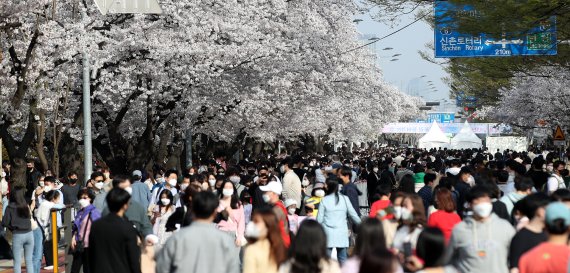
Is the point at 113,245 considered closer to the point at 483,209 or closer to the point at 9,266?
the point at 483,209

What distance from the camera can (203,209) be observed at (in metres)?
8.83

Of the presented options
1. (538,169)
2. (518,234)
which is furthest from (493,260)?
(538,169)

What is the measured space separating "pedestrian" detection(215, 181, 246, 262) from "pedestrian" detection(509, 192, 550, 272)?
4451 mm

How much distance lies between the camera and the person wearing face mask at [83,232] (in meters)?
12.9

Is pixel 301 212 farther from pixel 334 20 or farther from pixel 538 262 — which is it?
pixel 334 20

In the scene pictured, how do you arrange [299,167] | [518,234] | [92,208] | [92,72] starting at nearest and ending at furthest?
[518,234] → [92,208] → [299,167] → [92,72]

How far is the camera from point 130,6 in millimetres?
21766

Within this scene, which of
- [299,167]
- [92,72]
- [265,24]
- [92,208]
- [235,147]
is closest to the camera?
[92,208]

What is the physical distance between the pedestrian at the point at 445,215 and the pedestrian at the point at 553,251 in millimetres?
2745

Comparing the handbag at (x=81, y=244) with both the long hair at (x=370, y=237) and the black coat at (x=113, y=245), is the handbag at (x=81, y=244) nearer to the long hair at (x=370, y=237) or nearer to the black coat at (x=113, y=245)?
the black coat at (x=113, y=245)

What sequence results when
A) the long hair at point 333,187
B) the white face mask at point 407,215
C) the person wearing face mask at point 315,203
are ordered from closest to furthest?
1. the white face mask at point 407,215
2. the long hair at point 333,187
3. the person wearing face mask at point 315,203

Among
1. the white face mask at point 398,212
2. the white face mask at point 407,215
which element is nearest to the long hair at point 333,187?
the white face mask at point 398,212

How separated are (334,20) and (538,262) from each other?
104 feet

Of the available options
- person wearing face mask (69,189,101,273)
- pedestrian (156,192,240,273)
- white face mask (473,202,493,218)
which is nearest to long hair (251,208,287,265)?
pedestrian (156,192,240,273)
